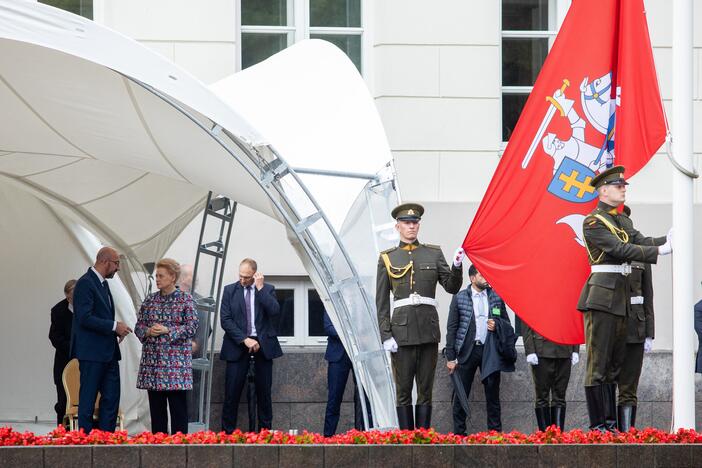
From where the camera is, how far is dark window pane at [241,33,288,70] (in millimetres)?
14195

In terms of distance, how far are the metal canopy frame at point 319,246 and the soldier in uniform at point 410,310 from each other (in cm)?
20

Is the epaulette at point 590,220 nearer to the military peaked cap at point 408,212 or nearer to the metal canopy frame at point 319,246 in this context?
the metal canopy frame at point 319,246

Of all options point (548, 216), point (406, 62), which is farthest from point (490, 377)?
point (548, 216)

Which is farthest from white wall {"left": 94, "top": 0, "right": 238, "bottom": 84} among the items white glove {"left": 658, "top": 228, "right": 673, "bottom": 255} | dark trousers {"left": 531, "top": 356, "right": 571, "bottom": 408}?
white glove {"left": 658, "top": 228, "right": 673, "bottom": 255}

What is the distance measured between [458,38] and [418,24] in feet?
1.33

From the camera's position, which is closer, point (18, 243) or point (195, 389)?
point (195, 389)

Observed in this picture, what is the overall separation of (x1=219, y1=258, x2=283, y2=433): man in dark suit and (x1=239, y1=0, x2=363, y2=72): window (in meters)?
2.42

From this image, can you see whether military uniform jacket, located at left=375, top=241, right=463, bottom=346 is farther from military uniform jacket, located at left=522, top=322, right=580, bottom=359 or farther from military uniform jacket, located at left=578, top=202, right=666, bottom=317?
military uniform jacket, located at left=578, top=202, right=666, bottom=317

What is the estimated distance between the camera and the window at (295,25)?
1420cm

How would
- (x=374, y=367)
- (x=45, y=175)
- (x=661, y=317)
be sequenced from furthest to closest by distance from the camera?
(x=661, y=317) → (x=45, y=175) → (x=374, y=367)

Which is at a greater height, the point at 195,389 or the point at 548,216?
Result: the point at 548,216

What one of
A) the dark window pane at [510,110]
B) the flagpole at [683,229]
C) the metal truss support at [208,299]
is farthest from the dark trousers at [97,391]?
the dark window pane at [510,110]

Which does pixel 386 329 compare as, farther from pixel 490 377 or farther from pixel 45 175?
pixel 45 175

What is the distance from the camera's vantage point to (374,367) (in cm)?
1043
